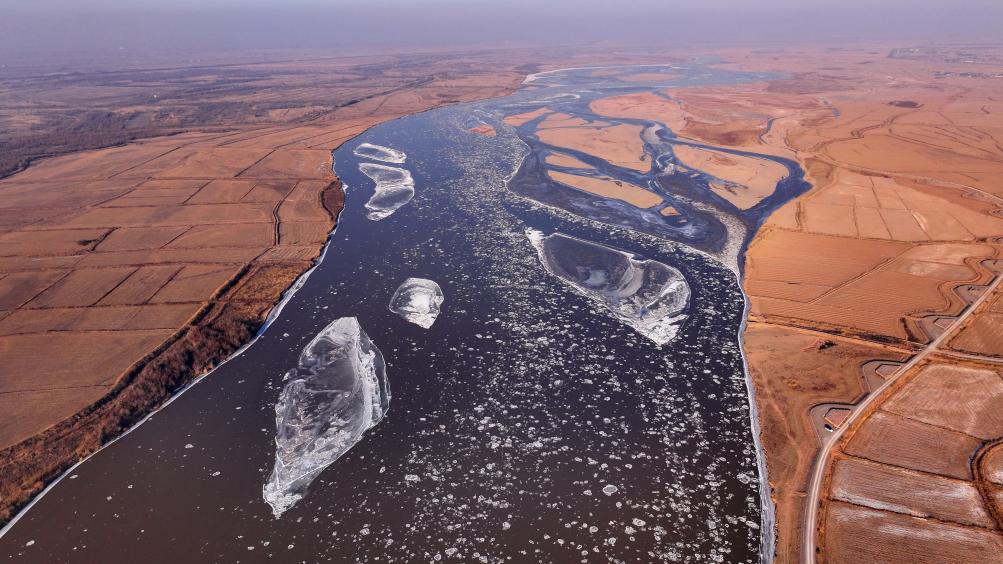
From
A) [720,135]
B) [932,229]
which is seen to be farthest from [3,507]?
[720,135]

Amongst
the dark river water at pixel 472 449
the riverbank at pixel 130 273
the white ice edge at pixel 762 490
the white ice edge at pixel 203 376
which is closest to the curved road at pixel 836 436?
the white ice edge at pixel 762 490

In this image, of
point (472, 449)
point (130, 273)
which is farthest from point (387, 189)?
point (472, 449)

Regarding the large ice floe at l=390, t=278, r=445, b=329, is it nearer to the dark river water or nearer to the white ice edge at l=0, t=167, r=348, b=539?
the dark river water

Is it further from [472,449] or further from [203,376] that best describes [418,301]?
[472,449]

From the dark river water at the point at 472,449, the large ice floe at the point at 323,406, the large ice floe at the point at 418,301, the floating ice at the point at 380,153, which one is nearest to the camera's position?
the dark river water at the point at 472,449

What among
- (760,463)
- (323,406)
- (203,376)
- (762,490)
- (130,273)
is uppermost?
(130,273)

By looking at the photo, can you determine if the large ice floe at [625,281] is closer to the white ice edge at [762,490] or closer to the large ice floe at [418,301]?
the white ice edge at [762,490]

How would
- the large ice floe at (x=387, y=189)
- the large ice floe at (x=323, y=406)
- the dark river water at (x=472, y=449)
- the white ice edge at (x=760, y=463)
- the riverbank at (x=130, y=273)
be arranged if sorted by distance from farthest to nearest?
the large ice floe at (x=387, y=189) → the riverbank at (x=130, y=273) → the large ice floe at (x=323, y=406) → the dark river water at (x=472, y=449) → the white ice edge at (x=760, y=463)
